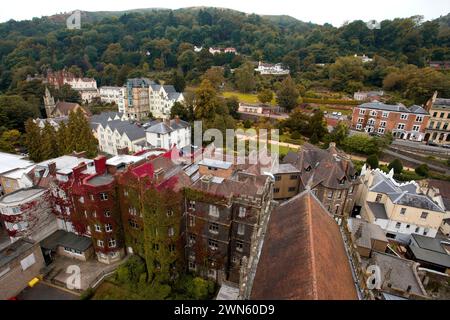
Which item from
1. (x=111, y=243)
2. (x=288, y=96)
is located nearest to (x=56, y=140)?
(x=111, y=243)

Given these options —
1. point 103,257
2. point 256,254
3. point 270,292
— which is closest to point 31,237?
point 103,257

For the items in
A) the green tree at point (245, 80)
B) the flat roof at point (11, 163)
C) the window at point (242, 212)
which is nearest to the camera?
the window at point (242, 212)

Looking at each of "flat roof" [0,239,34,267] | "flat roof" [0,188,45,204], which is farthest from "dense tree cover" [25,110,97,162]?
"flat roof" [0,239,34,267]

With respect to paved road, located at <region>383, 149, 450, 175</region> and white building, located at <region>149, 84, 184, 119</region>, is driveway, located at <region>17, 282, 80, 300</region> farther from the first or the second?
paved road, located at <region>383, 149, 450, 175</region>

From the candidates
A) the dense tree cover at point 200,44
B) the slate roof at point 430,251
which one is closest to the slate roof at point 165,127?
the slate roof at point 430,251

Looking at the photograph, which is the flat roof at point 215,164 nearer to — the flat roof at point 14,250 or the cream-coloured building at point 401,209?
the flat roof at point 14,250

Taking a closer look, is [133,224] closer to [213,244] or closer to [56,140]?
[213,244]
